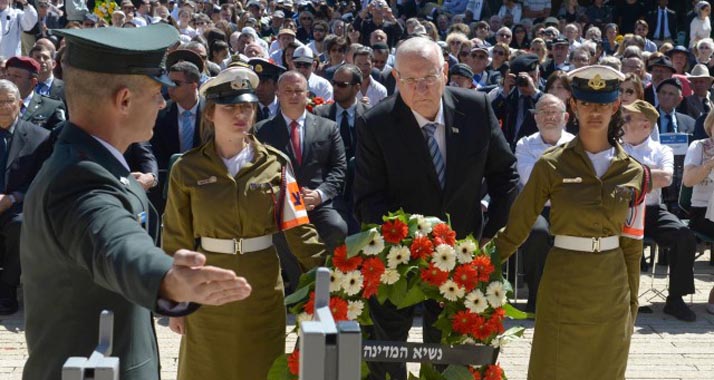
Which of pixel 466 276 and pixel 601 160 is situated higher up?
pixel 601 160

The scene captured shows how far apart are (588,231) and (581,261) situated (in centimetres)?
16

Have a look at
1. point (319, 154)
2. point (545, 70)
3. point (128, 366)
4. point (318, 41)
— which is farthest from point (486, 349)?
point (318, 41)

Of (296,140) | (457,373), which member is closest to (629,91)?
(296,140)

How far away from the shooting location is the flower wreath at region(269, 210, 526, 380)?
15.4 feet

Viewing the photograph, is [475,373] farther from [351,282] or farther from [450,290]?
[351,282]

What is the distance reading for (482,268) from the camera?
474 centimetres

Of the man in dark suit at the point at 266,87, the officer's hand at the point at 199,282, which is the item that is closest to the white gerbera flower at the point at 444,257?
the officer's hand at the point at 199,282

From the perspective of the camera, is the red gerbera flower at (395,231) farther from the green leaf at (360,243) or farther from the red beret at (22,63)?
the red beret at (22,63)

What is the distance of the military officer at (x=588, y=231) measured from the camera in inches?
199

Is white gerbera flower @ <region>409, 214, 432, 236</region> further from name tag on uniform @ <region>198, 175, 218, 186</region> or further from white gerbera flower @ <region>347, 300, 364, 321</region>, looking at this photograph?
name tag on uniform @ <region>198, 175, 218, 186</region>

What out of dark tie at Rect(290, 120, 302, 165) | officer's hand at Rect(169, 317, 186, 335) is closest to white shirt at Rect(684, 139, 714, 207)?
dark tie at Rect(290, 120, 302, 165)

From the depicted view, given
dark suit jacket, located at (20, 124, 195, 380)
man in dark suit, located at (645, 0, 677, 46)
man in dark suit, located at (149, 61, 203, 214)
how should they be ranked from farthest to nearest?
man in dark suit, located at (645, 0, 677, 46) < man in dark suit, located at (149, 61, 203, 214) < dark suit jacket, located at (20, 124, 195, 380)

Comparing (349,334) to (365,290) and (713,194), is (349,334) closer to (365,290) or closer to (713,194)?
(365,290)

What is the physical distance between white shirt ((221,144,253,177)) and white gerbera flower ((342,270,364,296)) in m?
0.79
